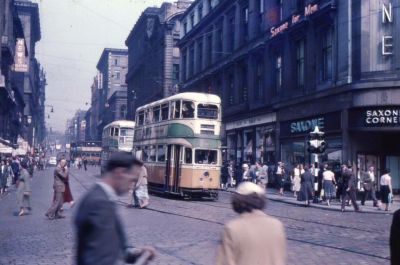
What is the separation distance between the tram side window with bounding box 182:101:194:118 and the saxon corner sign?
9.16m

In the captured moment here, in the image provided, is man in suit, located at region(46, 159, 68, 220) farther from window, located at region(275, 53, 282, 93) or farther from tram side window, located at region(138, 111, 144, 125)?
window, located at region(275, 53, 282, 93)

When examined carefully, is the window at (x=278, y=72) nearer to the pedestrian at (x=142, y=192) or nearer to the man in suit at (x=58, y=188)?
the pedestrian at (x=142, y=192)

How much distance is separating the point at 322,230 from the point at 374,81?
12037 millimetres

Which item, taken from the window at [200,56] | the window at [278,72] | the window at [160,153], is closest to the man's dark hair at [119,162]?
the window at [160,153]

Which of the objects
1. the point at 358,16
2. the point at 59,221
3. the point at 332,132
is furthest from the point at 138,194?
the point at 358,16

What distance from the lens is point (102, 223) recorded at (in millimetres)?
3615

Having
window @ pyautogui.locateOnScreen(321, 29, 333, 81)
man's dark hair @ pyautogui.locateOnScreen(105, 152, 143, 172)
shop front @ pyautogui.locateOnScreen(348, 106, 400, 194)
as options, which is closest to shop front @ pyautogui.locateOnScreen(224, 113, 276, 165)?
window @ pyautogui.locateOnScreen(321, 29, 333, 81)

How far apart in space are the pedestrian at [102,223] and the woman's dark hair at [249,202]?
85 cm

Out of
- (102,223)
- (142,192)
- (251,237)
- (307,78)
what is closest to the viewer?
(102,223)

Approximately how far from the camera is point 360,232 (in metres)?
13.5

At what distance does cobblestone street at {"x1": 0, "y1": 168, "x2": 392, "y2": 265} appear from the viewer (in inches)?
374

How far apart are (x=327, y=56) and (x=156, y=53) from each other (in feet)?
140

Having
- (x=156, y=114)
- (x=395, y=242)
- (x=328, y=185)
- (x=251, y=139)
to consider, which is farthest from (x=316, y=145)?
(x=395, y=242)

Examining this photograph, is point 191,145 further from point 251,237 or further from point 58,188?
point 251,237
